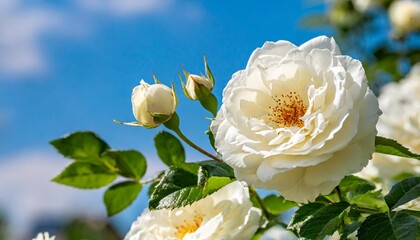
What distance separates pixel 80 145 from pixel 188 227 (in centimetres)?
19

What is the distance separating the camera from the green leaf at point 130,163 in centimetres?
90

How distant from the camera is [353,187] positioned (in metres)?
0.83

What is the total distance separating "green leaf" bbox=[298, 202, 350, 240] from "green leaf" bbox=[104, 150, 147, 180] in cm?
31

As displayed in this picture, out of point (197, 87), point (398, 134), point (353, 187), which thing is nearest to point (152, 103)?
point (197, 87)

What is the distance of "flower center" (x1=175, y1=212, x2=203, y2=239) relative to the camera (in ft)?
2.60

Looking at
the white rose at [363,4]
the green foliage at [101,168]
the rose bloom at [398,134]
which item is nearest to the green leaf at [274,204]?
the green foliage at [101,168]

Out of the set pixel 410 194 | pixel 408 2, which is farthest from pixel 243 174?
pixel 408 2

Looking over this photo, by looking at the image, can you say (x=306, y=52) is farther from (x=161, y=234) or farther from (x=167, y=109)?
(x=161, y=234)

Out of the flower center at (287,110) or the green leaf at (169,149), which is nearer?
the flower center at (287,110)

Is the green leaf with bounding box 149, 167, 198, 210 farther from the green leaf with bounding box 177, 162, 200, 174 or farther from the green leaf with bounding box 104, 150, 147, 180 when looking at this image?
the green leaf with bounding box 104, 150, 147, 180

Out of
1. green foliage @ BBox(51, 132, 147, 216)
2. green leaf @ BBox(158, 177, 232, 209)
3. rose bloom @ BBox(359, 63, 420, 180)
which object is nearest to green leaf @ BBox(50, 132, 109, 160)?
green foliage @ BBox(51, 132, 147, 216)

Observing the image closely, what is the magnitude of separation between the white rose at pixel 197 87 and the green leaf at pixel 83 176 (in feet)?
0.74

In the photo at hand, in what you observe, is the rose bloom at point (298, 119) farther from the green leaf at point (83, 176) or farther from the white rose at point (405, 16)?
the white rose at point (405, 16)

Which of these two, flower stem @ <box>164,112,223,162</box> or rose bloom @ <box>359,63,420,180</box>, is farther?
rose bloom @ <box>359,63,420,180</box>
